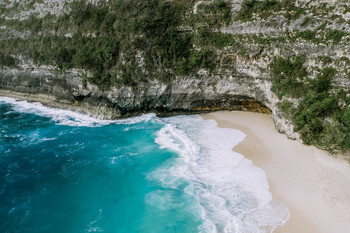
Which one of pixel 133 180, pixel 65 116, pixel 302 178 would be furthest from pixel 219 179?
pixel 65 116

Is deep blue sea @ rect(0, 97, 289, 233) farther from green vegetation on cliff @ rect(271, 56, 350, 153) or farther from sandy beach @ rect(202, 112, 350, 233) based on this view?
green vegetation on cliff @ rect(271, 56, 350, 153)

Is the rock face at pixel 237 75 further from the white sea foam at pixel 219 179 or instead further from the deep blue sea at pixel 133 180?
the white sea foam at pixel 219 179

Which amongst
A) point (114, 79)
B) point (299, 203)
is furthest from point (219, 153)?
point (114, 79)

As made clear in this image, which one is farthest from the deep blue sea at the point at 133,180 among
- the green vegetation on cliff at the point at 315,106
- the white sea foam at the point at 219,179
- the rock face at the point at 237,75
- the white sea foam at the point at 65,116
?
the green vegetation on cliff at the point at 315,106

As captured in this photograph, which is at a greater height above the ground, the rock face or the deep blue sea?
the rock face

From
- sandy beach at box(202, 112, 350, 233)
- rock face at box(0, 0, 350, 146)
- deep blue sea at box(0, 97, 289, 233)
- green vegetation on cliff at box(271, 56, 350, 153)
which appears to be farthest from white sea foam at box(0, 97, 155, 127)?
green vegetation on cliff at box(271, 56, 350, 153)

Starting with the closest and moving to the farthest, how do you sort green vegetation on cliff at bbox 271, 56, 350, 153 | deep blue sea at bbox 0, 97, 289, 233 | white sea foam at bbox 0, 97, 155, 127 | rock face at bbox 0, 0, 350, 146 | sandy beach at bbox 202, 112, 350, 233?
sandy beach at bbox 202, 112, 350, 233 → deep blue sea at bbox 0, 97, 289, 233 → green vegetation on cliff at bbox 271, 56, 350, 153 → rock face at bbox 0, 0, 350, 146 → white sea foam at bbox 0, 97, 155, 127

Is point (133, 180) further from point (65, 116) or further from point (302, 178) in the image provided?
point (65, 116)
